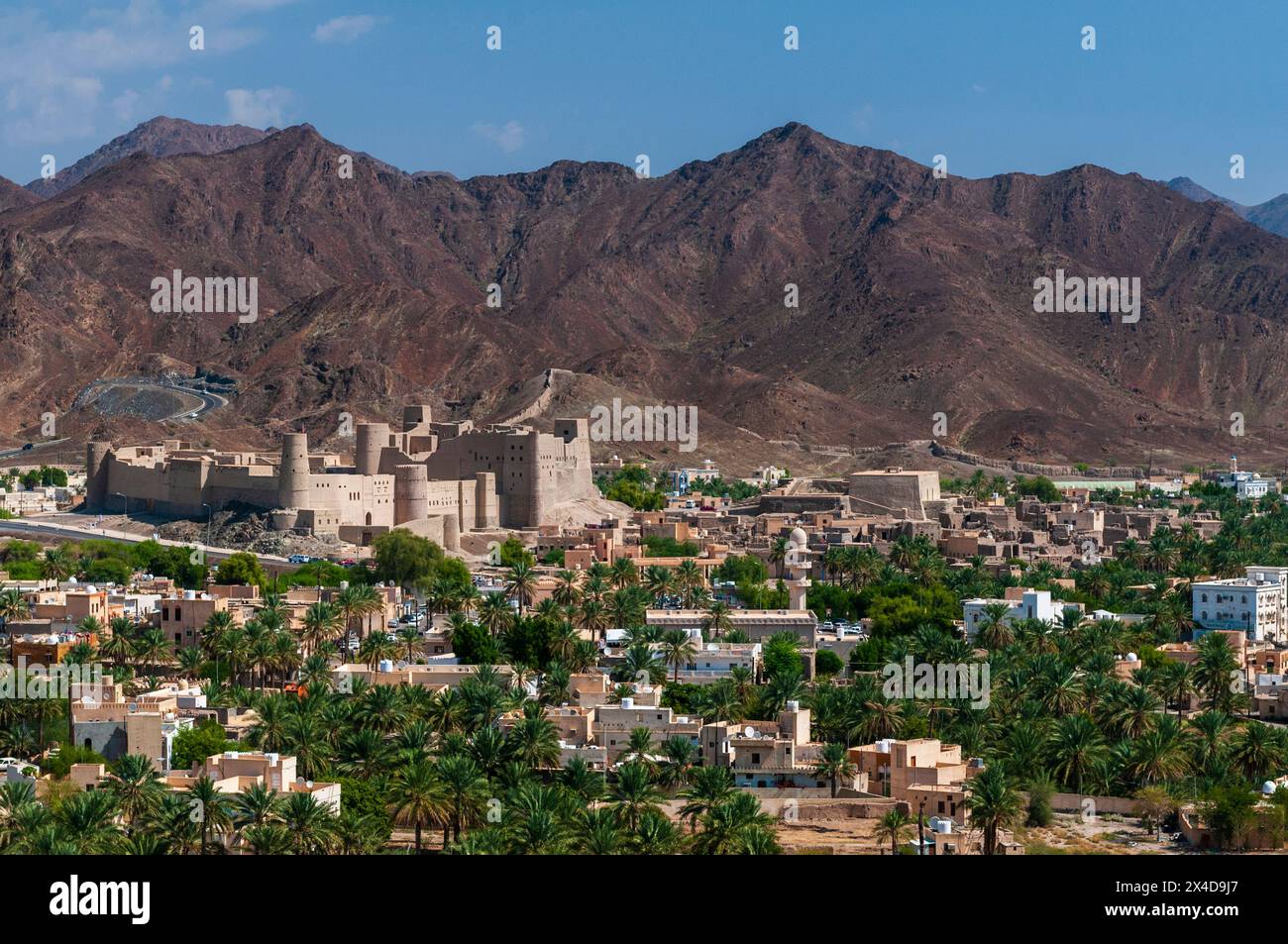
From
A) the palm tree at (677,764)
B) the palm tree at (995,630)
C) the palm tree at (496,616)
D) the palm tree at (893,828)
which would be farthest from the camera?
the palm tree at (496,616)

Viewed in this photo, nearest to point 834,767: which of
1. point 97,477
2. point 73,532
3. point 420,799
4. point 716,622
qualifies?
point 420,799

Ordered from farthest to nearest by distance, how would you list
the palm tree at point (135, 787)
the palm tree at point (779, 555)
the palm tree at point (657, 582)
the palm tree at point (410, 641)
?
the palm tree at point (779, 555)
the palm tree at point (657, 582)
the palm tree at point (410, 641)
the palm tree at point (135, 787)

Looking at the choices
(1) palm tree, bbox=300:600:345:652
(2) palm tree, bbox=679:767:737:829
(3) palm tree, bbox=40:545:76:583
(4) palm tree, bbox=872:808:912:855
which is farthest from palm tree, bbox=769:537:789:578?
(2) palm tree, bbox=679:767:737:829

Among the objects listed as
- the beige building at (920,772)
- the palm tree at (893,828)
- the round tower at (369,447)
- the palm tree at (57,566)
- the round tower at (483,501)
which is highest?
the round tower at (369,447)

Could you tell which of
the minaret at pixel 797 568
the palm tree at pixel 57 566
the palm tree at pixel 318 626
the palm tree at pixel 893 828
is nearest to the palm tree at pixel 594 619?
the palm tree at pixel 318 626

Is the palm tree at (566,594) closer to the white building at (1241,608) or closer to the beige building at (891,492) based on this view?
the white building at (1241,608)
